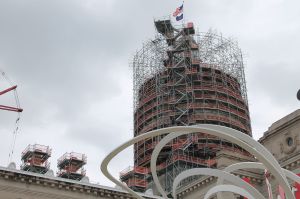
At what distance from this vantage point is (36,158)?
71.7m

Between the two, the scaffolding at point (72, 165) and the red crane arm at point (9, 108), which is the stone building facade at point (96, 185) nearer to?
the scaffolding at point (72, 165)

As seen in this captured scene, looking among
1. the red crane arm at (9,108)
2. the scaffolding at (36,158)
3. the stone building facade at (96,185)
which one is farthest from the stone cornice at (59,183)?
the red crane arm at (9,108)

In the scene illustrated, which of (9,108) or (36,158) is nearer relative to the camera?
(36,158)

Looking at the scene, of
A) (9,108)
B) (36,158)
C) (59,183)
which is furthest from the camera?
(9,108)

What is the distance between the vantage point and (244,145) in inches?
860

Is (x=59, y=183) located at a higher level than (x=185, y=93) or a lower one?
lower

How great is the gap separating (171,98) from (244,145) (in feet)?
206

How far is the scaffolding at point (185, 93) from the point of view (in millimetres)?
78438

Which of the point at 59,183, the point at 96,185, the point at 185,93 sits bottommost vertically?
the point at 59,183

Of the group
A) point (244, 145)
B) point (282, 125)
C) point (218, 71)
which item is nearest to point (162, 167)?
point (218, 71)

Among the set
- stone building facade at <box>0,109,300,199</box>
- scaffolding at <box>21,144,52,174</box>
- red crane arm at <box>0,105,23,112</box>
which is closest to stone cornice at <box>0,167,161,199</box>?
stone building facade at <box>0,109,300,199</box>

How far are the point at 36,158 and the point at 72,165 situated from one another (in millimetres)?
5260

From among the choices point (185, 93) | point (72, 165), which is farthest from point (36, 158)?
point (185, 93)

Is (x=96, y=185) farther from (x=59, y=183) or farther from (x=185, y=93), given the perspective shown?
(x=185, y=93)
